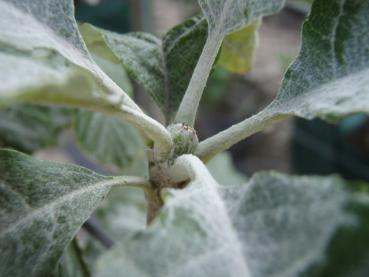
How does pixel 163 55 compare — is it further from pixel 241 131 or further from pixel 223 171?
pixel 223 171

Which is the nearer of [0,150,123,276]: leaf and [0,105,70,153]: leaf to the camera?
[0,150,123,276]: leaf

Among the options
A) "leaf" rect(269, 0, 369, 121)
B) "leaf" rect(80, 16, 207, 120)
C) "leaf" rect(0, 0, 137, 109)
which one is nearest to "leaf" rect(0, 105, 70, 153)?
"leaf" rect(80, 16, 207, 120)

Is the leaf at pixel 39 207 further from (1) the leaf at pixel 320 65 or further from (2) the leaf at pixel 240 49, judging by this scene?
(2) the leaf at pixel 240 49

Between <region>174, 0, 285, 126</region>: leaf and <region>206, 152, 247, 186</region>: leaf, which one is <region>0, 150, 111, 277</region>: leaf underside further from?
<region>206, 152, 247, 186</region>: leaf

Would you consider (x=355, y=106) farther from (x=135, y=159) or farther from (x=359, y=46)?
(x=135, y=159)

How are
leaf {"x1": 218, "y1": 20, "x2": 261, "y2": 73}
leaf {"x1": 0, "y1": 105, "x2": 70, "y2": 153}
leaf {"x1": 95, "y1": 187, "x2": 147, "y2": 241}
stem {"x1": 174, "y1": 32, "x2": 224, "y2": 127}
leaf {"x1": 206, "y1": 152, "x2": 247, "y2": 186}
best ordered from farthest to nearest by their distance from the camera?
1. leaf {"x1": 206, "y1": 152, "x2": 247, "y2": 186}
2. leaf {"x1": 95, "y1": 187, "x2": 147, "y2": 241}
3. leaf {"x1": 0, "y1": 105, "x2": 70, "y2": 153}
4. leaf {"x1": 218, "y1": 20, "x2": 261, "y2": 73}
5. stem {"x1": 174, "y1": 32, "x2": 224, "y2": 127}

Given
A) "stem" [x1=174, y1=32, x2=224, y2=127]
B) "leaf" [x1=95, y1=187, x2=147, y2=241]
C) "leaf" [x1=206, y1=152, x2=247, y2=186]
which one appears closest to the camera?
"stem" [x1=174, y1=32, x2=224, y2=127]
